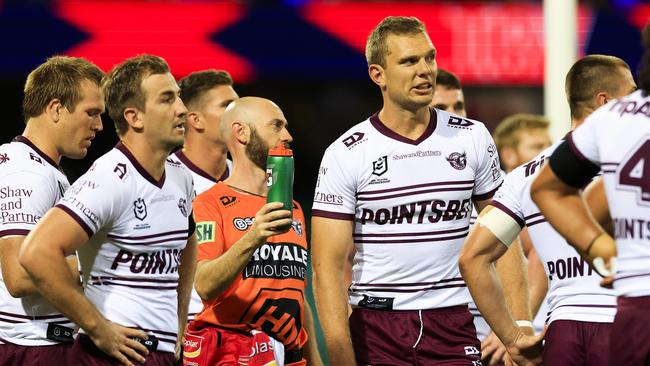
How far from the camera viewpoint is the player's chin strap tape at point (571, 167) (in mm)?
3842

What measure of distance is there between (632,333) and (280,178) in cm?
180

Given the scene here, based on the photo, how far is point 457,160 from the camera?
5.34 meters

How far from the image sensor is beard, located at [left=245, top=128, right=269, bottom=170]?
5.71 metres

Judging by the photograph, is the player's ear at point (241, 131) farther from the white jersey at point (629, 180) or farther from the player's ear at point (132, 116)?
the white jersey at point (629, 180)

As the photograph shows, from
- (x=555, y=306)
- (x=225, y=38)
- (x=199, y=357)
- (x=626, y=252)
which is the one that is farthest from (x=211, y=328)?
(x=225, y=38)

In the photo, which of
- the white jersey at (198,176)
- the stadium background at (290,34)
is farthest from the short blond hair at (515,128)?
the stadium background at (290,34)

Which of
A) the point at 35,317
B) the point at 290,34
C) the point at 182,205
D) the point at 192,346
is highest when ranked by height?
the point at 290,34

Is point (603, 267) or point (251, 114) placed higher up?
point (251, 114)

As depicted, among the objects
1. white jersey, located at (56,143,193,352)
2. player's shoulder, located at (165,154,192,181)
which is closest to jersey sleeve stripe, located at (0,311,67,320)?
white jersey, located at (56,143,193,352)

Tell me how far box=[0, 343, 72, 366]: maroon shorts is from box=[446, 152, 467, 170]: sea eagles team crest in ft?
5.85

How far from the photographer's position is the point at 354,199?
5.33 meters

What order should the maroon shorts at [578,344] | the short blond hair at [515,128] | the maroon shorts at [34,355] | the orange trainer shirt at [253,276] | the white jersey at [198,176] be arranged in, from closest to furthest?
1. the maroon shorts at [578,344]
2. the maroon shorts at [34,355]
3. the orange trainer shirt at [253,276]
4. the white jersey at [198,176]
5. the short blond hair at [515,128]

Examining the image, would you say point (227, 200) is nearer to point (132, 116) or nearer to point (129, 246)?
point (132, 116)

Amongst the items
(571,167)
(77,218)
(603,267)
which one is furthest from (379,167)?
(603,267)
